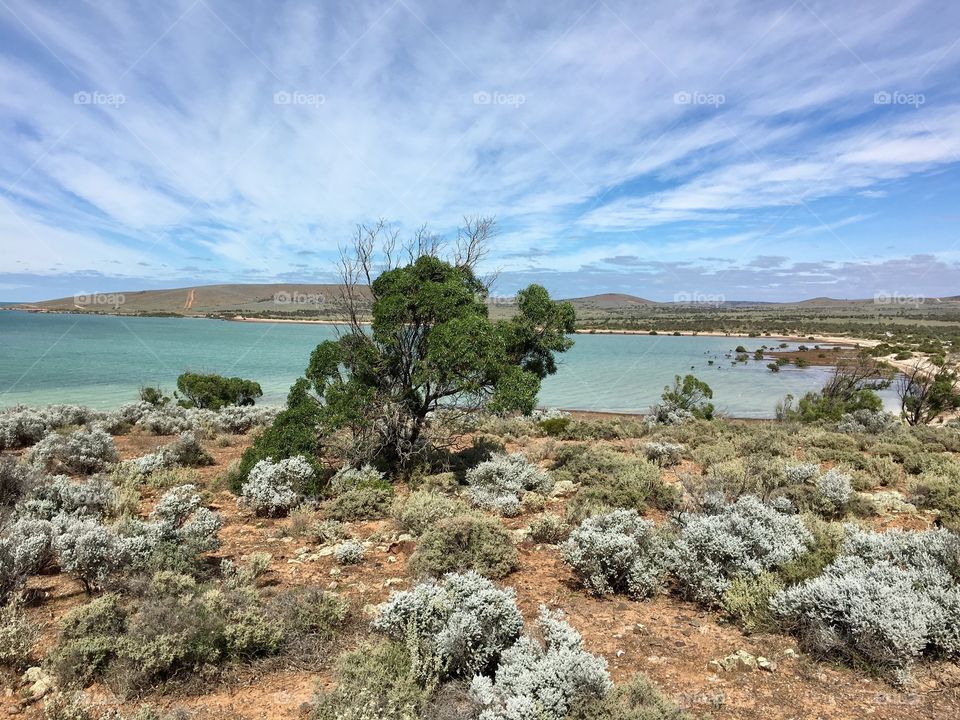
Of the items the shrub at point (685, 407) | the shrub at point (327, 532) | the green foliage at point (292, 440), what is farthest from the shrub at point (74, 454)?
the shrub at point (685, 407)

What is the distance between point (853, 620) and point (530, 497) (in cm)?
520

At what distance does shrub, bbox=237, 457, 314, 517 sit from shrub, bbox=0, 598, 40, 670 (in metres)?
3.99

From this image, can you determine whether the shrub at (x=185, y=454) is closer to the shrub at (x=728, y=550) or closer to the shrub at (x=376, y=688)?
the shrub at (x=376, y=688)

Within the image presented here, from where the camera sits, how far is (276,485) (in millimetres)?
8680

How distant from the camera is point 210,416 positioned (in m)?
17.8

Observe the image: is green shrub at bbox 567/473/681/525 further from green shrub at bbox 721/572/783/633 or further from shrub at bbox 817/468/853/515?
green shrub at bbox 721/572/783/633

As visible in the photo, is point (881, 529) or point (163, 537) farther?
point (881, 529)

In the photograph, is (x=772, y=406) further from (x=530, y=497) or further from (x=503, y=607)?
(x=503, y=607)

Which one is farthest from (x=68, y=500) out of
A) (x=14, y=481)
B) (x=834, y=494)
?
(x=834, y=494)

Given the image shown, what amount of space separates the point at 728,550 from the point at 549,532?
2492 mm

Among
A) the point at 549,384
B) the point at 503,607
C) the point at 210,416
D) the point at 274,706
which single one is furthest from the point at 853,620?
the point at 549,384

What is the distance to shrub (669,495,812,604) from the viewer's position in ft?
18.0

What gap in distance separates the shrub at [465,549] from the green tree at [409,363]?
3.05m

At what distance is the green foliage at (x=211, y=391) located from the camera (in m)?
21.5
